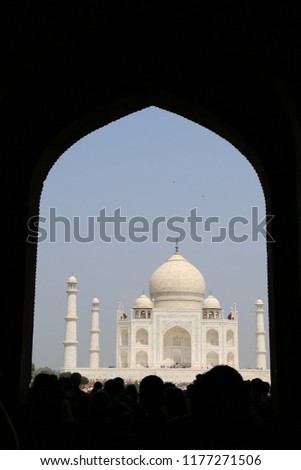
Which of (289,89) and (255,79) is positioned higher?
(255,79)

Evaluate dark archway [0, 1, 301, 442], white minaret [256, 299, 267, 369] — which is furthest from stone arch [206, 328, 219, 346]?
dark archway [0, 1, 301, 442]

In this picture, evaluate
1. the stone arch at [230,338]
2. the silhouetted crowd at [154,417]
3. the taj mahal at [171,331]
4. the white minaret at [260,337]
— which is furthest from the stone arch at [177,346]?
the silhouetted crowd at [154,417]

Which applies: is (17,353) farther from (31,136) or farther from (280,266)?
(280,266)

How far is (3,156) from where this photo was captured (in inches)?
225

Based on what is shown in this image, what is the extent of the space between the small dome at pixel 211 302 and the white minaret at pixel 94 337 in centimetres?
596

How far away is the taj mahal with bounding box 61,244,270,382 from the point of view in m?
33.5

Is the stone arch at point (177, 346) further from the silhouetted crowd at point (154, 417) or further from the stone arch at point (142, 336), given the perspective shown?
the silhouetted crowd at point (154, 417)

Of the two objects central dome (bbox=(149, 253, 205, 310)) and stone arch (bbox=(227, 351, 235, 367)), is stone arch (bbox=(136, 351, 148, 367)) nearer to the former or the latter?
central dome (bbox=(149, 253, 205, 310))

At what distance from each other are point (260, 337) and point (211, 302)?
329cm

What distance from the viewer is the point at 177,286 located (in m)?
35.3

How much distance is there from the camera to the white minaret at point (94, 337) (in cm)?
3553
